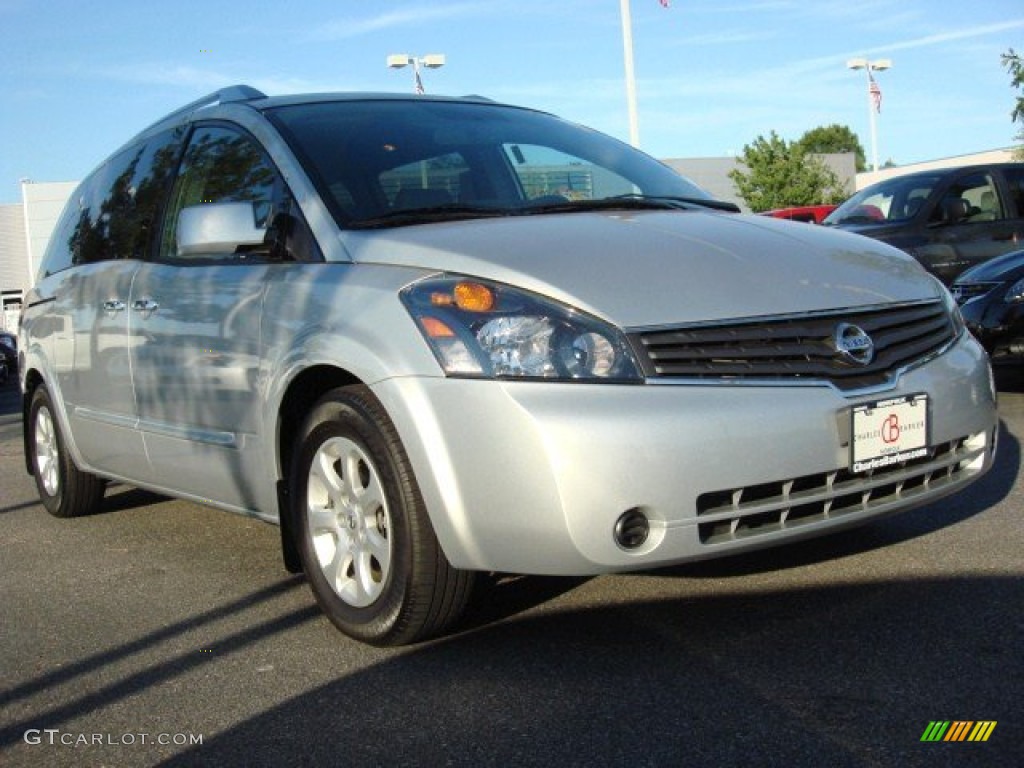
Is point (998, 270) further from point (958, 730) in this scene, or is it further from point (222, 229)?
point (958, 730)

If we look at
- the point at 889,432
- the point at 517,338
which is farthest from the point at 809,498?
the point at 517,338

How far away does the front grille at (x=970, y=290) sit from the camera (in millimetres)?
8188

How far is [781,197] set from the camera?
4141 cm

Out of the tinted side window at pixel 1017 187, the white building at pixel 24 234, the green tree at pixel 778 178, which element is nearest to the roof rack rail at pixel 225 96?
the tinted side window at pixel 1017 187

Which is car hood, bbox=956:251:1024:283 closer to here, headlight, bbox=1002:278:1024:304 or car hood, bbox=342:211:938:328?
headlight, bbox=1002:278:1024:304

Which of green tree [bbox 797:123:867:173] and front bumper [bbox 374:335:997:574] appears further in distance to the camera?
green tree [bbox 797:123:867:173]

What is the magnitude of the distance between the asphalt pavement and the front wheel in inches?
5.0

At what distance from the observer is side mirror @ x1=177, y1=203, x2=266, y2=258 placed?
13.7 ft

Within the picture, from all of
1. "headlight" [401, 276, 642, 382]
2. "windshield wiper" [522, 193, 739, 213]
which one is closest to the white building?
"windshield wiper" [522, 193, 739, 213]

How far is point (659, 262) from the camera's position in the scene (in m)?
3.61

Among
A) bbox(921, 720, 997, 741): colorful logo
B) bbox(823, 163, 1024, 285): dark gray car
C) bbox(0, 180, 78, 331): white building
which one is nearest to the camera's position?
bbox(921, 720, 997, 741): colorful logo

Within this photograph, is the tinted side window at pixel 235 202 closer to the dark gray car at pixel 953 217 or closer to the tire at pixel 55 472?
the tire at pixel 55 472

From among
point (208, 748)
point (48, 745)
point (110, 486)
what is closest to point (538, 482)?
point (208, 748)

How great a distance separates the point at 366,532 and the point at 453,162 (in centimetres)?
153
